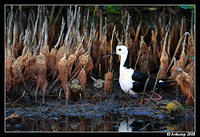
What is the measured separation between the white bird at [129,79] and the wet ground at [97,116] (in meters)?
0.18

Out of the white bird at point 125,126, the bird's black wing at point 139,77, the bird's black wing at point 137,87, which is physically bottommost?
the white bird at point 125,126

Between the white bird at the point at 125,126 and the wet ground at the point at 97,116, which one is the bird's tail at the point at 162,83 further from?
the white bird at the point at 125,126

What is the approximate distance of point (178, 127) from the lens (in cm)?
575

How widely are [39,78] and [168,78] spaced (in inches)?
71.4

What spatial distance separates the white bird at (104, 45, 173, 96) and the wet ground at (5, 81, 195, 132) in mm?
175

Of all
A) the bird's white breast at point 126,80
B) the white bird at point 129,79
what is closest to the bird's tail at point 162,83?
the white bird at point 129,79

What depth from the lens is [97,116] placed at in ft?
19.9

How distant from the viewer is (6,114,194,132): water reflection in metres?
5.66

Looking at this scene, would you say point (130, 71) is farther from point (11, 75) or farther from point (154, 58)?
point (11, 75)

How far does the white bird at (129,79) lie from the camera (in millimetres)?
6473

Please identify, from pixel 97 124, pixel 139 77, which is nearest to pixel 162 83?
pixel 139 77

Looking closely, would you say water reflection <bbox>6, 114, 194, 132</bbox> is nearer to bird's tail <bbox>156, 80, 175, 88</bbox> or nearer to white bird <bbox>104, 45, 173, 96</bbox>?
white bird <bbox>104, 45, 173, 96</bbox>

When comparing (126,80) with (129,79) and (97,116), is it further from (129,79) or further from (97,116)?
(97,116)

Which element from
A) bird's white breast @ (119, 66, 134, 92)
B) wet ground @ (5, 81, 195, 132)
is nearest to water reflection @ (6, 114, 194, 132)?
wet ground @ (5, 81, 195, 132)
